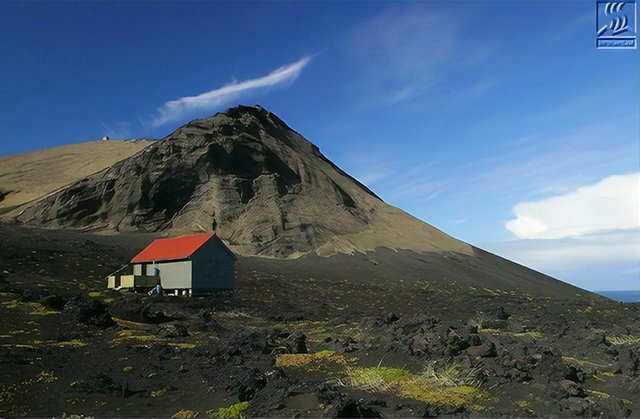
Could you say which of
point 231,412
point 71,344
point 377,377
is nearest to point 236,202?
point 71,344

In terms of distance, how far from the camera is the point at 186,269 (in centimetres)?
4000

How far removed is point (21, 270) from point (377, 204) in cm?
6967

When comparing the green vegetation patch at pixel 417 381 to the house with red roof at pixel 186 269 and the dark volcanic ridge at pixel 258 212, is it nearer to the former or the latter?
the house with red roof at pixel 186 269

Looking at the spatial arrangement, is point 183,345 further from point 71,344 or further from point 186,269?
point 186,269

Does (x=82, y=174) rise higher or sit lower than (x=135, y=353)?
higher

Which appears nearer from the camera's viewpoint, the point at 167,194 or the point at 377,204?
the point at 167,194

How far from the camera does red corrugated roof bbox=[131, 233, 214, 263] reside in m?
40.8

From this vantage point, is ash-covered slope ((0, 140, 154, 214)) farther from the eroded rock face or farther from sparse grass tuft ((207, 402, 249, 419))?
sparse grass tuft ((207, 402, 249, 419))

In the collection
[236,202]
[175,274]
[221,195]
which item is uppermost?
[221,195]

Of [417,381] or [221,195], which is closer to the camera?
[417,381]

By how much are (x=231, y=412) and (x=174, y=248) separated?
34.4m

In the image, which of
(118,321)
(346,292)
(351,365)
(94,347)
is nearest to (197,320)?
(118,321)

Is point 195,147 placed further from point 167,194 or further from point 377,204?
point 377,204

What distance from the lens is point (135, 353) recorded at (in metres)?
15.5
